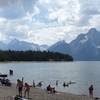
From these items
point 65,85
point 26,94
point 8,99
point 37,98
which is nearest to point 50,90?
point 26,94

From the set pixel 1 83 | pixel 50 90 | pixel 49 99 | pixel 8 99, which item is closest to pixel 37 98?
pixel 49 99

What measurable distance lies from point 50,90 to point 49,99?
42.5 ft

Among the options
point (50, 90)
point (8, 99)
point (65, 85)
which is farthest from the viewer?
point (65, 85)

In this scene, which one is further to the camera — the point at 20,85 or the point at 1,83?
the point at 1,83

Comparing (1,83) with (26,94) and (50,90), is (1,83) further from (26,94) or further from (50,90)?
(26,94)

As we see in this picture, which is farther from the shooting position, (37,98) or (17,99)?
(37,98)

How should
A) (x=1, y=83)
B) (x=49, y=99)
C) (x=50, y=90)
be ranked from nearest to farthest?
(x=49, y=99) < (x=50, y=90) < (x=1, y=83)

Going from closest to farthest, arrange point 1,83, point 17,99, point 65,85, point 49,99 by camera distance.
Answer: point 17,99 < point 49,99 < point 1,83 < point 65,85

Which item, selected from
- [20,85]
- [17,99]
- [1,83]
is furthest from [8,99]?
[1,83]

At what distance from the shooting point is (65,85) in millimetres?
97562

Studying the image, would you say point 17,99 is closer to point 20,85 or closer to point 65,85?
point 20,85

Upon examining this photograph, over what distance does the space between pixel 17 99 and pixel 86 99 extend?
1495cm

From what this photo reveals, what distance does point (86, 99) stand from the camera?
52.0m

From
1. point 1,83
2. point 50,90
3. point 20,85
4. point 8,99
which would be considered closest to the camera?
point 8,99
